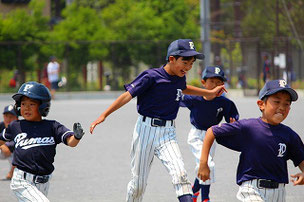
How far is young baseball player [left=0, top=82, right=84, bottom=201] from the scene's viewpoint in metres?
6.00

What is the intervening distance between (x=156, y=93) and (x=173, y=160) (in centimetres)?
70

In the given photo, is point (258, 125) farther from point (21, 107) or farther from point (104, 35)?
point (104, 35)

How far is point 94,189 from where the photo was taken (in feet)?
30.7

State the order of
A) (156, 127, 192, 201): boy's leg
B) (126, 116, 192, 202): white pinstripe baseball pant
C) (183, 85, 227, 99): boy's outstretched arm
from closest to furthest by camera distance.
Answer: (156, 127, 192, 201): boy's leg → (126, 116, 192, 202): white pinstripe baseball pant → (183, 85, 227, 99): boy's outstretched arm

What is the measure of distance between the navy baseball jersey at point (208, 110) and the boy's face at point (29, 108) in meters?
Answer: 2.82

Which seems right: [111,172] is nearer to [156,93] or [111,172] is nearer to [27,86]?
[156,93]

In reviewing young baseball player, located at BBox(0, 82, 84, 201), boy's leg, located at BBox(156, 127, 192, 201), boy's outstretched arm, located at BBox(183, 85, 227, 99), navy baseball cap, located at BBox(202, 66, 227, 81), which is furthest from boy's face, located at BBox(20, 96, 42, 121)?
navy baseball cap, located at BBox(202, 66, 227, 81)

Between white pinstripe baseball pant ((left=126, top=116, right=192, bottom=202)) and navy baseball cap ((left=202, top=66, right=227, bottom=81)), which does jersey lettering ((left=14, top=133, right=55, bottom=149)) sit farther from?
navy baseball cap ((left=202, top=66, right=227, bottom=81))

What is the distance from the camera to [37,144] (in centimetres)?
609

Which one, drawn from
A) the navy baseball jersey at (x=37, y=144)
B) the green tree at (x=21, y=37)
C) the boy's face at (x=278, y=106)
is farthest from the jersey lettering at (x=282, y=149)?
the green tree at (x=21, y=37)

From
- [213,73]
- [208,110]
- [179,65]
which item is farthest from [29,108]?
[208,110]

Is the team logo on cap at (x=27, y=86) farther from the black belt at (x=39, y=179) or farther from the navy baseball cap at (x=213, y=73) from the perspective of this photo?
the navy baseball cap at (x=213, y=73)

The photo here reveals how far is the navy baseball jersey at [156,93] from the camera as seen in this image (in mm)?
6996

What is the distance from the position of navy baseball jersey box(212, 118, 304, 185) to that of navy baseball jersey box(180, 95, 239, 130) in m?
3.10
